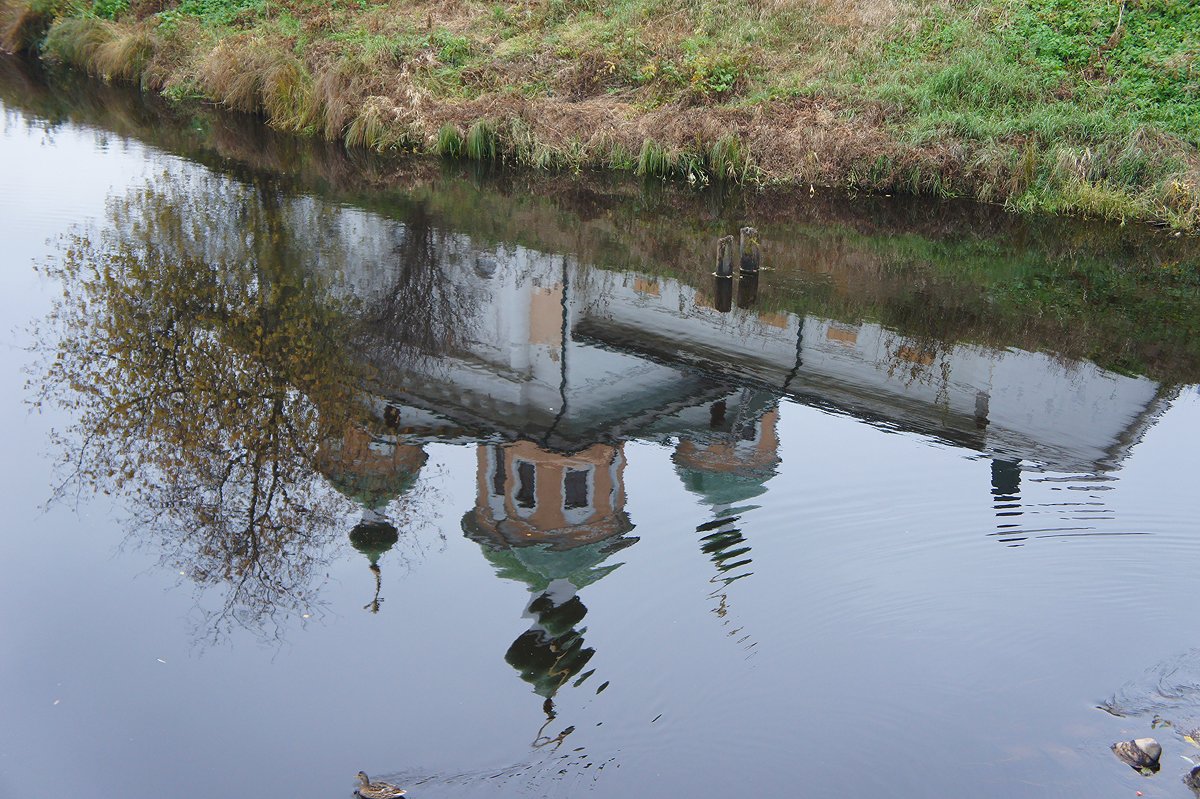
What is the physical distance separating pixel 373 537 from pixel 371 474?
3.34 feet

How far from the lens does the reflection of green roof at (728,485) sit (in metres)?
8.67

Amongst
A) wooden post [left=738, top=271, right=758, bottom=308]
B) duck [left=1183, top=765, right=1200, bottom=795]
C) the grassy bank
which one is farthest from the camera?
the grassy bank

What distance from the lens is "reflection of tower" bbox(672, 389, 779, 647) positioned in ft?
26.2

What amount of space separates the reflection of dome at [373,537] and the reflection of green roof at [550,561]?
617mm

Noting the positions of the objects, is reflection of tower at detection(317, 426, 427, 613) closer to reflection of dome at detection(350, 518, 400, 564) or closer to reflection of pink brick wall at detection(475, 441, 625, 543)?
reflection of dome at detection(350, 518, 400, 564)

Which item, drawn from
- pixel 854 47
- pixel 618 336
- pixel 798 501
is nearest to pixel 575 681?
pixel 798 501

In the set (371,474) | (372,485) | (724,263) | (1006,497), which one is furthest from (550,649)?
(724,263)

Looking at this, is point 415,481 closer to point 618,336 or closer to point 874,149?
point 618,336

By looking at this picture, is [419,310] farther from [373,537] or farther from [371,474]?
[373,537]

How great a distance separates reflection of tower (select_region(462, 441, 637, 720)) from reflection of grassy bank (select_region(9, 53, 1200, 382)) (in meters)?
5.32

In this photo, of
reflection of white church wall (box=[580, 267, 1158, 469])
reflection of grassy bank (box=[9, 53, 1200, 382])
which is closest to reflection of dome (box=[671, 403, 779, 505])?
reflection of white church wall (box=[580, 267, 1158, 469])

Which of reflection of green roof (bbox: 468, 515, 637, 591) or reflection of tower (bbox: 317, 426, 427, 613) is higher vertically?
reflection of tower (bbox: 317, 426, 427, 613)

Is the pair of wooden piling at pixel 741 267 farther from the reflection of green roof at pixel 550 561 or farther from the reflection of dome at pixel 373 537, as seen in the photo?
the reflection of dome at pixel 373 537

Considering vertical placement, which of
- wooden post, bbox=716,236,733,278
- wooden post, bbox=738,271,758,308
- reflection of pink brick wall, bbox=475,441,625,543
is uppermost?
wooden post, bbox=716,236,733,278
